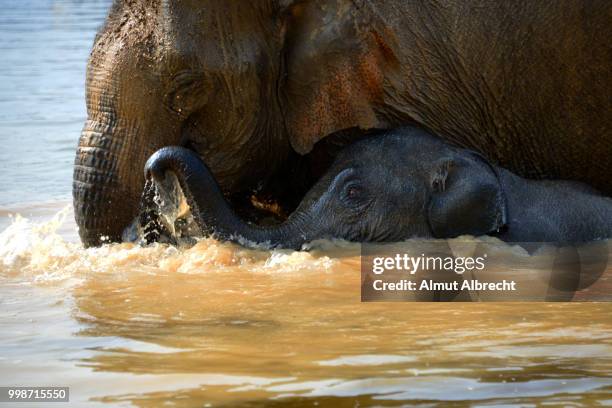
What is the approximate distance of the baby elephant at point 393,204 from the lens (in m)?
6.23

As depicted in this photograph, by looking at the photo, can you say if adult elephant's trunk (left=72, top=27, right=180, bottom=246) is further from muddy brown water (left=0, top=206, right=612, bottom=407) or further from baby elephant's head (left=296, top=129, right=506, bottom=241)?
baby elephant's head (left=296, top=129, right=506, bottom=241)

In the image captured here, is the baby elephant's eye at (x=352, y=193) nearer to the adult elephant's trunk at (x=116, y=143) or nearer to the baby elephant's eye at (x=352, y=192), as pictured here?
the baby elephant's eye at (x=352, y=192)

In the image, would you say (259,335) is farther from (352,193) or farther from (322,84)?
(322,84)

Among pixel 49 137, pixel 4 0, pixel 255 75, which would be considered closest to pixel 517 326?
pixel 255 75

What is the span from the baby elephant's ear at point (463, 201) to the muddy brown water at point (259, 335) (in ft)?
1.37

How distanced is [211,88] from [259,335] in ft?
5.39

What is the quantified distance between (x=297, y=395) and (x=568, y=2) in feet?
9.76

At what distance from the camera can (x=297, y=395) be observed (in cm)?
428

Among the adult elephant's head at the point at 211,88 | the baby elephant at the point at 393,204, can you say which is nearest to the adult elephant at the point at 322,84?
the adult elephant's head at the point at 211,88

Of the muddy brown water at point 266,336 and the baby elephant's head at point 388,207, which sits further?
the baby elephant's head at point 388,207

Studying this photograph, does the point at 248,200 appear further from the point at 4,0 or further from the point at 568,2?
the point at 4,0

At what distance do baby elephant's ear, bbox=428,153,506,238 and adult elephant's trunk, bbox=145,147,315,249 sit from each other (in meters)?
0.56

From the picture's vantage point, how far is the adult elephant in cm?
625

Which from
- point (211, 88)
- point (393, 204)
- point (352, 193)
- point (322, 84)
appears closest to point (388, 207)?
point (393, 204)
